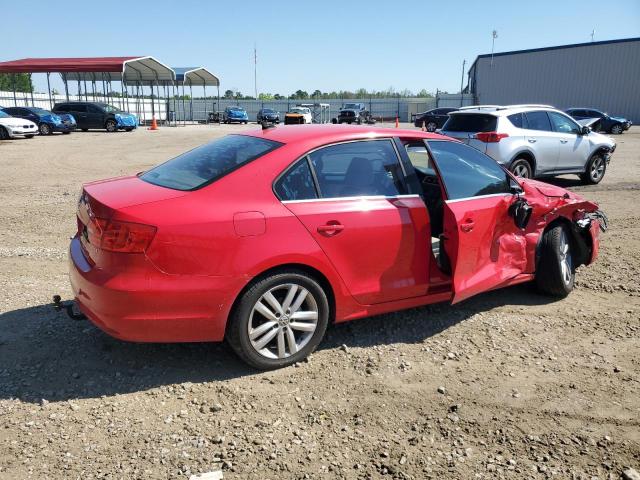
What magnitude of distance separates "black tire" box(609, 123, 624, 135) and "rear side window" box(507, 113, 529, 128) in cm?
2694

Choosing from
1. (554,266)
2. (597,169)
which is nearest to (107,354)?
(554,266)

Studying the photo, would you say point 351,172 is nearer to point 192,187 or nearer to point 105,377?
point 192,187

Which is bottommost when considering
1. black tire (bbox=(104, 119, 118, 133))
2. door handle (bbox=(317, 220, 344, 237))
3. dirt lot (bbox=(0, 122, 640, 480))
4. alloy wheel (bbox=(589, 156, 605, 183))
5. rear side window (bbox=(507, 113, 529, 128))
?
dirt lot (bbox=(0, 122, 640, 480))

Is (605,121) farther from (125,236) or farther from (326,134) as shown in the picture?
(125,236)

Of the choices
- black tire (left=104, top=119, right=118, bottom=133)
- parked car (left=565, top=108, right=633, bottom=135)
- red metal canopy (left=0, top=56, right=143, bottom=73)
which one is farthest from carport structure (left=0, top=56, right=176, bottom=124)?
parked car (left=565, top=108, right=633, bottom=135)

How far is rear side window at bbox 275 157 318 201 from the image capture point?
3521 millimetres

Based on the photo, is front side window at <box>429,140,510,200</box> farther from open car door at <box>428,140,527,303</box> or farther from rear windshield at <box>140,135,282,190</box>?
rear windshield at <box>140,135,282,190</box>

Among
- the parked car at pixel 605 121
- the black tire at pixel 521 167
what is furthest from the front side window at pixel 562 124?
the parked car at pixel 605 121

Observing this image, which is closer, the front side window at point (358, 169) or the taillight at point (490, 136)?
the front side window at point (358, 169)

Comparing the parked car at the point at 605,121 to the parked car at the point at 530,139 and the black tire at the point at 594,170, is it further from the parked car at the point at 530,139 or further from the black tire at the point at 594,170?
the parked car at the point at 530,139

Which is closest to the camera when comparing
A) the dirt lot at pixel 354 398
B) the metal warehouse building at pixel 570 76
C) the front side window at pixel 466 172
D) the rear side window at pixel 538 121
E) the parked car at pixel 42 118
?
the dirt lot at pixel 354 398

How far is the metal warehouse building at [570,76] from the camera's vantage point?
44250mm

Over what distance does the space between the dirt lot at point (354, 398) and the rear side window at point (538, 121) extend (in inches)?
259

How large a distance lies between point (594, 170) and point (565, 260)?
820cm
